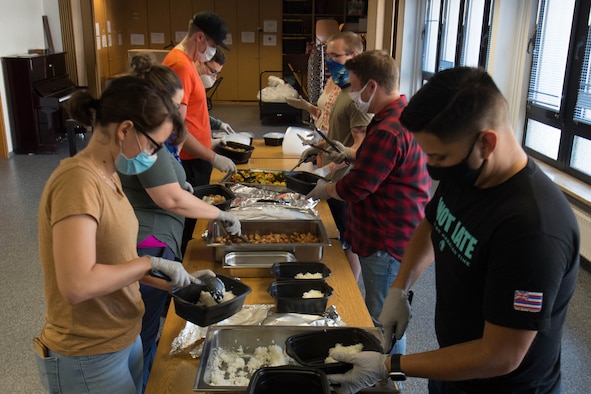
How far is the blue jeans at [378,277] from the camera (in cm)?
188

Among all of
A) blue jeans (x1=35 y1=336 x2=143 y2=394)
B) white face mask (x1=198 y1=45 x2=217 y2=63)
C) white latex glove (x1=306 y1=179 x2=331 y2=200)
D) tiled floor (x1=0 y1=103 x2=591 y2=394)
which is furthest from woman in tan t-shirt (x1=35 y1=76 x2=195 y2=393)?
white face mask (x1=198 y1=45 x2=217 y2=63)

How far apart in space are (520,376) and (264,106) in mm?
7494

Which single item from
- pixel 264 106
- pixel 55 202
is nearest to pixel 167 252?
pixel 55 202

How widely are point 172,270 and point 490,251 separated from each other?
73cm

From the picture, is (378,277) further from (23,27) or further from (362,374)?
(23,27)

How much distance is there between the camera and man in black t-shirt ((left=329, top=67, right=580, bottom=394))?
35.5 inches

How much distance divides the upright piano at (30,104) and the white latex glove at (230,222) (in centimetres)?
491

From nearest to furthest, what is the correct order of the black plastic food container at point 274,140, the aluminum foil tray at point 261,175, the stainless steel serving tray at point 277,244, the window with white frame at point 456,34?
the stainless steel serving tray at point 277,244, the aluminum foil tray at point 261,175, the black plastic food container at point 274,140, the window with white frame at point 456,34

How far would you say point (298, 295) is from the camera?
1.60m

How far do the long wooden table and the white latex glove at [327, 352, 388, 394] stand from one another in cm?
34

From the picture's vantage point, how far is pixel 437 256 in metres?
1.20

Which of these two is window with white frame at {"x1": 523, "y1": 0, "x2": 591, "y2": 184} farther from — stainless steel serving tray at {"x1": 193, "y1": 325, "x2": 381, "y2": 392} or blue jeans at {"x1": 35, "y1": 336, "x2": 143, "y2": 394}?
blue jeans at {"x1": 35, "y1": 336, "x2": 143, "y2": 394}

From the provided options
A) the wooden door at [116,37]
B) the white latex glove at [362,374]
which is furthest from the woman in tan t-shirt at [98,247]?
the wooden door at [116,37]

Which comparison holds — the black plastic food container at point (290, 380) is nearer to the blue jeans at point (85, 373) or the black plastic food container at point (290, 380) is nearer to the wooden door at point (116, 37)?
the blue jeans at point (85, 373)
